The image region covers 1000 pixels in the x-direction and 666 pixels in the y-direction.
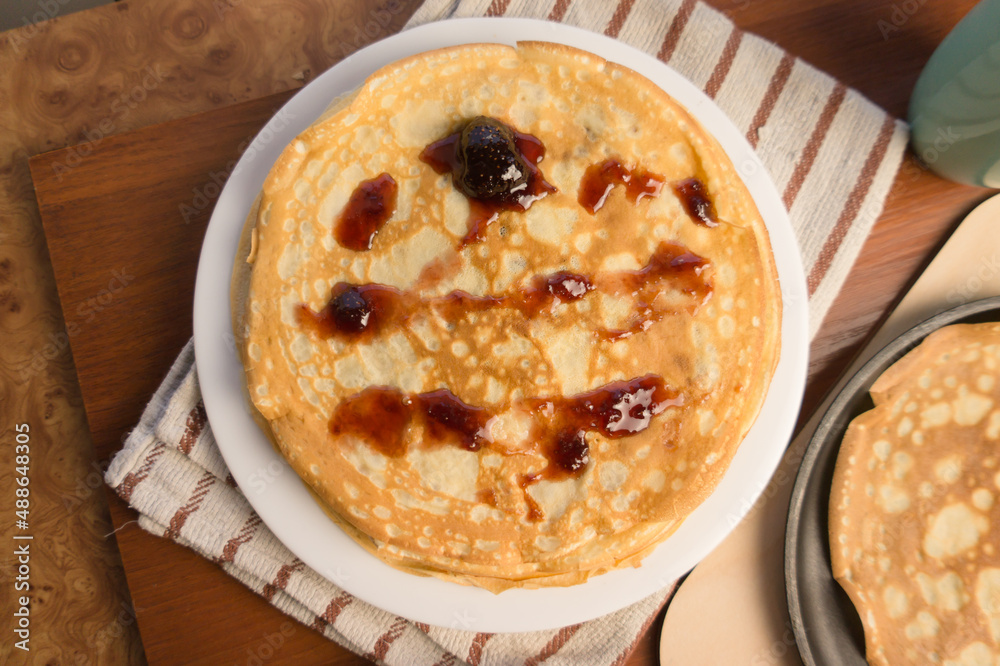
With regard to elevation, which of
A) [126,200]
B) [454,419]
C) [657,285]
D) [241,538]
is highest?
[657,285]

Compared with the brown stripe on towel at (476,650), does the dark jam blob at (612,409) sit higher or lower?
higher

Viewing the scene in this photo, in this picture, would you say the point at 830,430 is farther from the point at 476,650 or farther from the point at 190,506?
the point at 190,506

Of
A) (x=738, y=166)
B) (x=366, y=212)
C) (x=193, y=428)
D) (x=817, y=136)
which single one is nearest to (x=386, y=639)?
(x=193, y=428)

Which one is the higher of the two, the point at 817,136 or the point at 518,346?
the point at 817,136

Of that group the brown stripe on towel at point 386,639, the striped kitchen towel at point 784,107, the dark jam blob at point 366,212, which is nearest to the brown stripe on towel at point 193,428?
the dark jam blob at point 366,212

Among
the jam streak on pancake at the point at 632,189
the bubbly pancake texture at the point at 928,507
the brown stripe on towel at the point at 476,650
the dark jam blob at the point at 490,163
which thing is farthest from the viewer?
the brown stripe on towel at the point at 476,650

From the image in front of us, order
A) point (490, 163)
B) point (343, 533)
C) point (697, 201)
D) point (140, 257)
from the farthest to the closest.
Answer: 1. point (140, 257)
2. point (343, 533)
3. point (697, 201)
4. point (490, 163)

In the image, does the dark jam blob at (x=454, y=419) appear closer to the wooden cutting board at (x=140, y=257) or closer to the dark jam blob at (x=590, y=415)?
the dark jam blob at (x=590, y=415)

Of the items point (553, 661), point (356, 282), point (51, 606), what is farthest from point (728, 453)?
point (51, 606)
